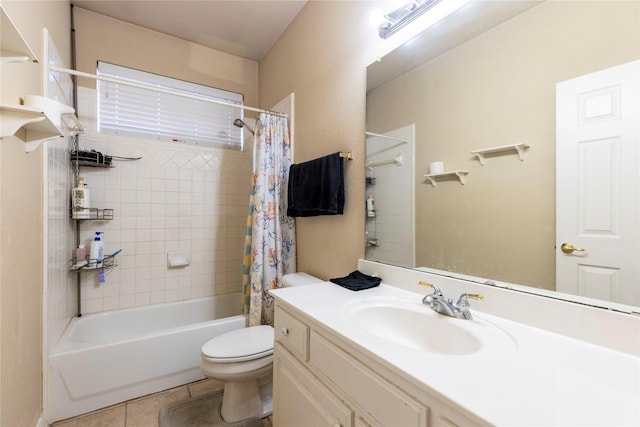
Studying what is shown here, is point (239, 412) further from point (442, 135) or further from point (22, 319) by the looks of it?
point (442, 135)

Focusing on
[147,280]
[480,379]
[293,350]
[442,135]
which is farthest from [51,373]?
[442,135]

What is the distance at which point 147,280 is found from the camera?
2279 mm

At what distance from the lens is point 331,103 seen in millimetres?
1725

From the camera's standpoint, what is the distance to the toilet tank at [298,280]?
68.2 inches

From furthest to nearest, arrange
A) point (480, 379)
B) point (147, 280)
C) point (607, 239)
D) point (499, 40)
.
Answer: point (147, 280)
point (499, 40)
point (607, 239)
point (480, 379)

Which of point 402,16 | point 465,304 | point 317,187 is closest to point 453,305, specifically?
point 465,304

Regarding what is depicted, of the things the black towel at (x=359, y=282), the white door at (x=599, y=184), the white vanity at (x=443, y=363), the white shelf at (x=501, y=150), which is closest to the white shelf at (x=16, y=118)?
the white vanity at (x=443, y=363)

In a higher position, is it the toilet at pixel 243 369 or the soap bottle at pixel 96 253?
the soap bottle at pixel 96 253

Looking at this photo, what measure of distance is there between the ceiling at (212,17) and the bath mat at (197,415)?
8.87 ft

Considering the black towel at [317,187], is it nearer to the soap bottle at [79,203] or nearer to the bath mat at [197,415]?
the bath mat at [197,415]

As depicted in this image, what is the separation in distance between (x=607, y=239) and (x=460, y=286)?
44cm

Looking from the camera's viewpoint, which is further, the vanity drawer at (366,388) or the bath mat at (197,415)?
the bath mat at (197,415)

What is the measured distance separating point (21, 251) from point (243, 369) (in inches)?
44.8

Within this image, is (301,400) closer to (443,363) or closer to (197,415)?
(443,363)
